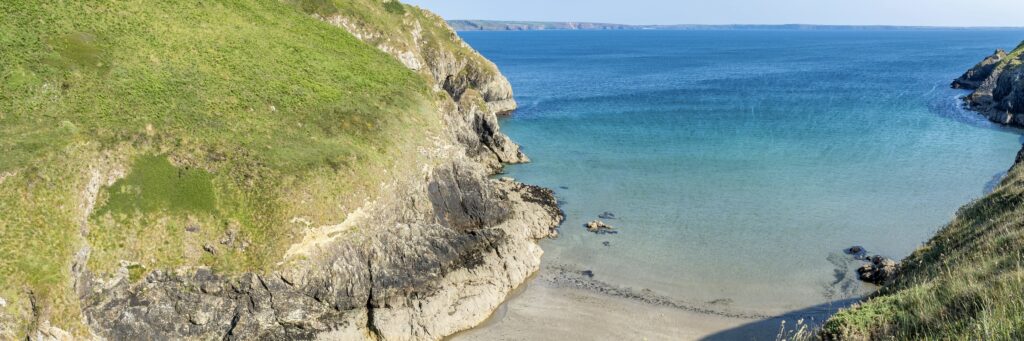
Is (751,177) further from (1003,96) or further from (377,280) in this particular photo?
(1003,96)

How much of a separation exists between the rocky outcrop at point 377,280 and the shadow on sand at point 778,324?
1271cm

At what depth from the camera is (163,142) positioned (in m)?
31.2

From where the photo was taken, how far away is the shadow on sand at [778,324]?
31344mm

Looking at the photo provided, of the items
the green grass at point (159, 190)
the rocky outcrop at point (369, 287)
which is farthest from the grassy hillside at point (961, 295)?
the green grass at point (159, 190)

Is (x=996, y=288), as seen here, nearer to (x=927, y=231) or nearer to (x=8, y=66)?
(x=927, y=231)

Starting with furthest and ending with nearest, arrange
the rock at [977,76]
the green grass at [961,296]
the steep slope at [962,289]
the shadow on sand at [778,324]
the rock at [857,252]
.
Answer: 1. the rock at [977,76]
2. the rock at [857,252]
3. the shadow on sand at [778,324]
4. the steep slope at [962,289]
5. the green grass at [961,296]

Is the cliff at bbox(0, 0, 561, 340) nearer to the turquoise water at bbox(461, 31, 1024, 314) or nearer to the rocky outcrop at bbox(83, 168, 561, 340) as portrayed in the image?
the rocky outcrop at bbox(83, 168, 561, 340)

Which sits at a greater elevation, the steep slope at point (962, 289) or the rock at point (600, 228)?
the steep slope at point (962, 289)

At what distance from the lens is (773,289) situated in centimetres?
3634

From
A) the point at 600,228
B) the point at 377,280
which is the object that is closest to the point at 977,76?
the point at 600,228

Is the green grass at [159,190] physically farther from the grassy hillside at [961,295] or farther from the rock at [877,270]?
A: the rock at [877,270]

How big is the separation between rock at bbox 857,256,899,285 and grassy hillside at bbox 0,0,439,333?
29186 mm

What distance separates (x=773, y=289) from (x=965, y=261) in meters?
17.9

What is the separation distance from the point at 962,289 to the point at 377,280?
2468 cm
